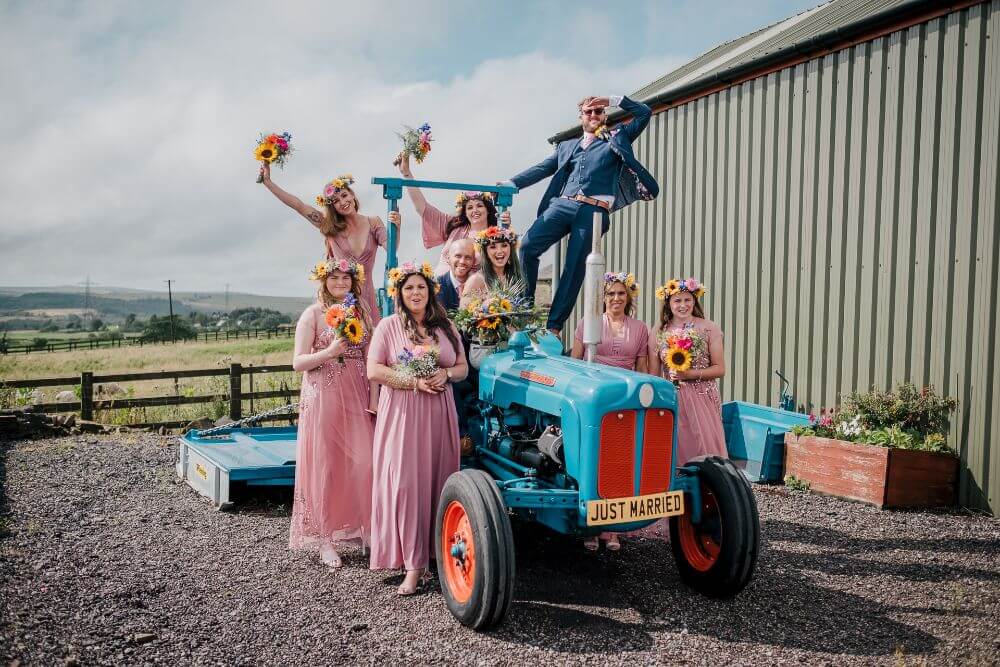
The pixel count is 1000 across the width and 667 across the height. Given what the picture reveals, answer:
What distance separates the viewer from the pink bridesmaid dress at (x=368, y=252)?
5836mm

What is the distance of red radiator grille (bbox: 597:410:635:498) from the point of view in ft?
12.9

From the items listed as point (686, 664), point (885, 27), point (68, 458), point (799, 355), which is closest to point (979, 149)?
point (885, 27)

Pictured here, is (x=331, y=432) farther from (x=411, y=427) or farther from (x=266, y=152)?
(x=266, y=152)

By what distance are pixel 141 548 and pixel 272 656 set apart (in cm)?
226

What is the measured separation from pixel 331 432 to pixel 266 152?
6.93 ft

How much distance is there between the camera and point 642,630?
13.1 ft

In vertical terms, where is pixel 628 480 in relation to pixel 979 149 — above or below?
below

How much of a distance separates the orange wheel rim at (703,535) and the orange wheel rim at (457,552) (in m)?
1.32

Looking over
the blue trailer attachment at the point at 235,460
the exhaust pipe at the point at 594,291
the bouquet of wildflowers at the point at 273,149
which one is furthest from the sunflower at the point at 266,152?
the exhaust pipe at the point at 594,291

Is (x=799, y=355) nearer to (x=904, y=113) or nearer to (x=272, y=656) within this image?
(x=904, y=113)

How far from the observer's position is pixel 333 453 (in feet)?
17.2

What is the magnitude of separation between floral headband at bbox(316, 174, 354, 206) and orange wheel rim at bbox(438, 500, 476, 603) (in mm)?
2697

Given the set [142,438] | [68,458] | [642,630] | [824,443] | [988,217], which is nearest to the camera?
[642,630]

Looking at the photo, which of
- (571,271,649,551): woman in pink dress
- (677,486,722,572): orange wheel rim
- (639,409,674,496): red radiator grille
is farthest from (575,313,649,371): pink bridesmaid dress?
(639,409,674,496): red radiator grille
